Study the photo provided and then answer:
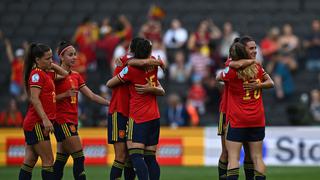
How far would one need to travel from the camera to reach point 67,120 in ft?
43.9

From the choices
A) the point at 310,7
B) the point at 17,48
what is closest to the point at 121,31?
the point at 17,48

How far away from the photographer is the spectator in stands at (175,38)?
25.0m

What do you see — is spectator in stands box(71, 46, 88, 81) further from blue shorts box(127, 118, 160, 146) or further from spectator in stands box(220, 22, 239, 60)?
blue shorts box(127, 118, 160, 146)

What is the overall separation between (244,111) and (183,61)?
1182 centimetres

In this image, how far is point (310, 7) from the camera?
2669 centimetres

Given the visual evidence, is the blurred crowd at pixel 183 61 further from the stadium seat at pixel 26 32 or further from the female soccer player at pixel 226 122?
the female soccer player at pixel 226 122

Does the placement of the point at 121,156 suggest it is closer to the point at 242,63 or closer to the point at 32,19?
the point at 242,63

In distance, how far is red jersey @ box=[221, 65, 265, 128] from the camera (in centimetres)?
1262

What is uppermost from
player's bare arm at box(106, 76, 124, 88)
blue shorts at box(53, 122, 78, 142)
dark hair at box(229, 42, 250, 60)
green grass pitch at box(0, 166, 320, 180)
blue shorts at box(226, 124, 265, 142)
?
dark hair at box(229, 42, 250, 60)

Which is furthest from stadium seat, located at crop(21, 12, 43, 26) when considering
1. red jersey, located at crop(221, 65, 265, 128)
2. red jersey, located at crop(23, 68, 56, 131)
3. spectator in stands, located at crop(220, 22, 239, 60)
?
red jersey, located at crop(221, 65, 265, 128)

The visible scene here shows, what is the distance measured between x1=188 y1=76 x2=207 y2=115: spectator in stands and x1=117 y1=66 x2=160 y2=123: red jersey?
10.3 metres

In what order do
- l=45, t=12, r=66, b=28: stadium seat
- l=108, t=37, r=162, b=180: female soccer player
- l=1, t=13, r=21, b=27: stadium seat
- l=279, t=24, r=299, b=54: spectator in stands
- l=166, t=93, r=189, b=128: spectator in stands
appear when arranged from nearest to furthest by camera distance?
l=108, t=37, r=162, b=180: female soccer player < l=166, t=93, r=189, b=128: spectator in stands < l=279, t=24, r=299, b=54: spectator in stands < l=45, t=12, r=66, b=28: stadium seat < l=1, t=13, r=21, b=27: stadium seat

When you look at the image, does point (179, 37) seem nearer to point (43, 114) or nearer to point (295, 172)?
point (295, 172)

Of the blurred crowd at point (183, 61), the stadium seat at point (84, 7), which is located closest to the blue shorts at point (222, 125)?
the blurred crowd at point (183, 61)
